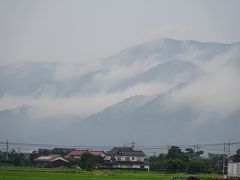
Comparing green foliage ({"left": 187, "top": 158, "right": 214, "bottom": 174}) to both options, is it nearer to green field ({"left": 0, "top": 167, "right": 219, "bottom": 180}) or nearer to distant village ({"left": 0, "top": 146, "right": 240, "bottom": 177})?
distant village ({"left": 0, "top": 146, "right": 240, "bottom": 177})

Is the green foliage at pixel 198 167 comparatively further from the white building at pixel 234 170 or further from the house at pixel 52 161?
the house at pixel 52 161

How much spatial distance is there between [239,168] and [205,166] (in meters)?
21.1

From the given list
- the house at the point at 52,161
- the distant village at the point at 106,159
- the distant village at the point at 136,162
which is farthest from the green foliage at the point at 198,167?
the house at the point at 52,161

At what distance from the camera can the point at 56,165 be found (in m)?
86.3

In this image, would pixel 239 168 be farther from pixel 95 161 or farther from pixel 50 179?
pixel 95 161

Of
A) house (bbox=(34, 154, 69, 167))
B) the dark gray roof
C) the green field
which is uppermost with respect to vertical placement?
the dark gray roof

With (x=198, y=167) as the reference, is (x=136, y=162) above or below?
below

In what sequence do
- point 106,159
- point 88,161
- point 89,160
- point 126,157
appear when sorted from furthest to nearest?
point 126,157 < point 106,159 < point 89,160 < point 88,161

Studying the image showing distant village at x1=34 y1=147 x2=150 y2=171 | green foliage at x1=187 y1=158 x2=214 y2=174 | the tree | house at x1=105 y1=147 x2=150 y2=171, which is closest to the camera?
green foliage at x1=187 y1=158 x2=214 y2=174

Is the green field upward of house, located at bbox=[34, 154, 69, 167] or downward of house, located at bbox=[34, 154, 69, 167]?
upward

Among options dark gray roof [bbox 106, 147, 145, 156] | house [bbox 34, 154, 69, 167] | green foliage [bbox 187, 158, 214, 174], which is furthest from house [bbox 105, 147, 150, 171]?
green foliage [bbox 187, 158, 214, 174]

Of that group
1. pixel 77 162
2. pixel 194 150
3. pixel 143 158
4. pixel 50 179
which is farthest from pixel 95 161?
pixel 50 179

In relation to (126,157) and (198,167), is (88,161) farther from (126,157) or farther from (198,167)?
(198,167)

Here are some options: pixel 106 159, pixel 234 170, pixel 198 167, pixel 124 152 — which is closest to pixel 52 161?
pixel 106 159
